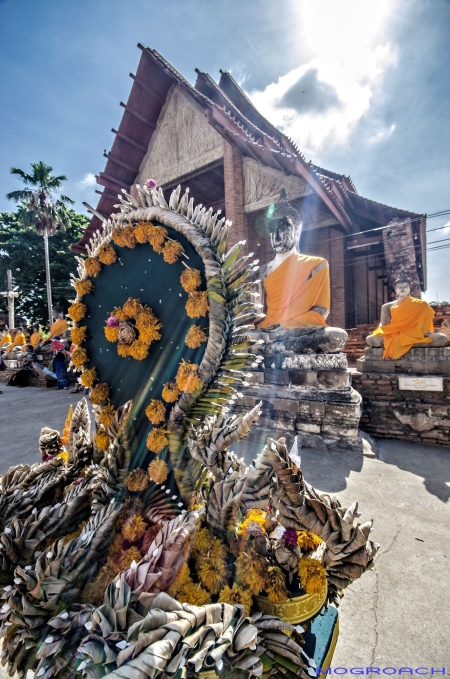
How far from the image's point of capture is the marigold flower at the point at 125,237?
55.9 inches

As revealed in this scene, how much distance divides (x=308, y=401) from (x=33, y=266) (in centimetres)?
2476

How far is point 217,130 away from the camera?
279 inches

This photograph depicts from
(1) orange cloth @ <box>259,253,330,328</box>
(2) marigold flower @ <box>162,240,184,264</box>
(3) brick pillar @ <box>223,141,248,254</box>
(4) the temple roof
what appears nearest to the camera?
(2) marigold flower @ <box>162,240,184,264</box>

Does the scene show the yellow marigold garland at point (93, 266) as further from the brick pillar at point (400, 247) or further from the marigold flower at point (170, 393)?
the brick pillar at point (400, 247)

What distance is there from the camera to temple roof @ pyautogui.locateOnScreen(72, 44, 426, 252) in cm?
654

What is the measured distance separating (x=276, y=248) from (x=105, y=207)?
825cm

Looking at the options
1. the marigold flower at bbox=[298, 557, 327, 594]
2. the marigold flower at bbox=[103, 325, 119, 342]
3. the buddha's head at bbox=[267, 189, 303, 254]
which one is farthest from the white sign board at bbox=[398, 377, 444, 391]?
the marigold flower at bbox=[103, 325, 119, 342]

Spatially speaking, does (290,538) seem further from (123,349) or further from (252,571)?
(123,349)

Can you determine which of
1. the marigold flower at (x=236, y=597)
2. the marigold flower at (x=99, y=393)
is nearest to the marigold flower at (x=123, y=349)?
the marigold flower at (x=99, y=393)

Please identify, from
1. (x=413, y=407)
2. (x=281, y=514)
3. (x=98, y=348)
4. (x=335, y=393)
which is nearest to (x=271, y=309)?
(x=335, y=393)

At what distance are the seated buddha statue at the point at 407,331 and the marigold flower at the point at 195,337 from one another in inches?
155

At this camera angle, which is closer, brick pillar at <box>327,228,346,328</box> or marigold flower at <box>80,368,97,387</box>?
marigold flower at <box>80,368,97,387</box>

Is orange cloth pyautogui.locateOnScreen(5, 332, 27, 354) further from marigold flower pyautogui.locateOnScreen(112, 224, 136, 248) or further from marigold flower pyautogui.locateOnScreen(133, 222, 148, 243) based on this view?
marigold flower pyautogui.locateOnScreen(133, 222, 148, 243)

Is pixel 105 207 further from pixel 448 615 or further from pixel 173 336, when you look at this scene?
pixel 448 615
